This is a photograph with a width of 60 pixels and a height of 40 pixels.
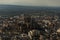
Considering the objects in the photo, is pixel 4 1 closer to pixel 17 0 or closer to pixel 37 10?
pixel 17 0

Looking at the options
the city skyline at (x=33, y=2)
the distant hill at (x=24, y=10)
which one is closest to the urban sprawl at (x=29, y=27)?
the distant hill at (x=24, y=10)

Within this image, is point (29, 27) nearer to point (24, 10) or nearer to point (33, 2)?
point (24, 10)

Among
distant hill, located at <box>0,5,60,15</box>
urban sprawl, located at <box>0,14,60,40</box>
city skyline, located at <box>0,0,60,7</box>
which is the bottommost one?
urban sprawl, located at <box>0,14,60,40</box>

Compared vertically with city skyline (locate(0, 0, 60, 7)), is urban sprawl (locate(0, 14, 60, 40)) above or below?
below

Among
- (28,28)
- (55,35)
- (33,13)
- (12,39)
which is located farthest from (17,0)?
(55,35)

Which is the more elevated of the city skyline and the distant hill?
the city skyline

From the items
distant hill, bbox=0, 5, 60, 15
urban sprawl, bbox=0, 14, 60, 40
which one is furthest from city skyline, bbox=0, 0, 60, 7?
urban sprawl, bbox=0, 14, 60, 40

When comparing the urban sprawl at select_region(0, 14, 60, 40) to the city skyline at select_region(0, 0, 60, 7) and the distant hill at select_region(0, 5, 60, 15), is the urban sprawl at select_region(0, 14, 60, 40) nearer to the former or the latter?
the distant hill at select_region(0, 5, 60, 15)

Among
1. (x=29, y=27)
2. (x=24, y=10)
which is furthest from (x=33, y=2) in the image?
(x=29, y=27)
